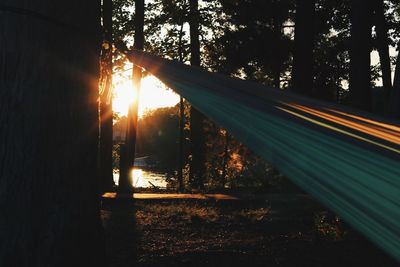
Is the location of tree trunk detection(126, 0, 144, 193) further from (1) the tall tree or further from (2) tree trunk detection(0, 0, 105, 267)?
(2) tree trunk detection(0, 0, 105, 267)

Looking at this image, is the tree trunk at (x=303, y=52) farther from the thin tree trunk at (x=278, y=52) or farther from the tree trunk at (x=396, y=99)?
the thin tree trunk at (x=278, y=52)

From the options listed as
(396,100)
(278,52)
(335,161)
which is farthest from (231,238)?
(278,52)

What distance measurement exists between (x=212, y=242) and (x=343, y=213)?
4461 millimetres

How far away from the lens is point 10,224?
2285 millimetres

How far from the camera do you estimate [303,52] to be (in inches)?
352

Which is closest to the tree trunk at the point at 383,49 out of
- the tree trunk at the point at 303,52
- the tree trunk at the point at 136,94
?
the tree trunk at the point at 303,52

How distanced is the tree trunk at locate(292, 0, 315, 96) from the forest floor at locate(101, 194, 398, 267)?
245 cm

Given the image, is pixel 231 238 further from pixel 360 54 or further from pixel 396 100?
pixel 360 54

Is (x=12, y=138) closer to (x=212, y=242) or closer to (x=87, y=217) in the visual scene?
(x=87, y=217)

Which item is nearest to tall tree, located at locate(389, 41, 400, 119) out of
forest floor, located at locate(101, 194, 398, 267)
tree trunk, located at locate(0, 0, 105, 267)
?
forest floor, located at locate(101, 194, 398, 267)

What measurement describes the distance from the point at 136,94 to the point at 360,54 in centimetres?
1045

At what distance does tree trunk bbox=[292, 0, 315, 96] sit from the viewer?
29.1 ft

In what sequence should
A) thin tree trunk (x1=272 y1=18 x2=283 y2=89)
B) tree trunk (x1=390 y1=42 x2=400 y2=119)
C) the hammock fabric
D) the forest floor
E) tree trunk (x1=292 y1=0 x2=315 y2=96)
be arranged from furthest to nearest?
thin tree trunk (x1=272 y1=18 x2=283 y2=89) < tree trunk (x1=292 y1=0 x2=315 y2=96) < tree trunk (x1=390 y1=42 x2=400 y2=119) < the forest floor < the hammock fabric

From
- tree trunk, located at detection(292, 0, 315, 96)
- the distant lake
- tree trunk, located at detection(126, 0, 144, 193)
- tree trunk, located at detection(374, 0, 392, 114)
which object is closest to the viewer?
tree trunk, located at detection(292, 0, 315, 96)
